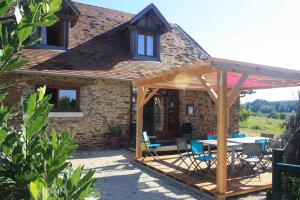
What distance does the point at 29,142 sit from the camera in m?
1.35

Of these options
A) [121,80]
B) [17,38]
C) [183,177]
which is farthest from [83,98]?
[17,38]

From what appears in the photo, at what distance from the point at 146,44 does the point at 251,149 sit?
8.77 meters

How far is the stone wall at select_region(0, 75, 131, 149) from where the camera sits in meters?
11.6

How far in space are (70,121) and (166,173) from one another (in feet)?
17.6

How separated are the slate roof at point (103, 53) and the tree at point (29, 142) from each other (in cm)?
893

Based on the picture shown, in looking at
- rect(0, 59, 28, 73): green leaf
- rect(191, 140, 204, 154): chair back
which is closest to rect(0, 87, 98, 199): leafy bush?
rect(0, 59, 28, 73): green leaf

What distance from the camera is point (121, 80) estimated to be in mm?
12148

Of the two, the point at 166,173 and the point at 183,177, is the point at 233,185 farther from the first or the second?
the point at 166,173

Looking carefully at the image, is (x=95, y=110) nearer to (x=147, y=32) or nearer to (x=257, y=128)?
(x=147, y=32)

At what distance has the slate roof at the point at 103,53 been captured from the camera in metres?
11.5

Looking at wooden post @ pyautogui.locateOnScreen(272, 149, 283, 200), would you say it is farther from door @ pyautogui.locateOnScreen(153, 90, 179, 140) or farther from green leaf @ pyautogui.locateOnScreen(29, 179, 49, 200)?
door @ pyautogui.locateOnScreen(153, 90, 179, 140)

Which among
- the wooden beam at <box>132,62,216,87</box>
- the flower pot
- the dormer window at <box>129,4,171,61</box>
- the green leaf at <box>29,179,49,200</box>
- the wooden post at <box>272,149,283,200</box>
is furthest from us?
the dormer window at <box>129,4,171,61</box>

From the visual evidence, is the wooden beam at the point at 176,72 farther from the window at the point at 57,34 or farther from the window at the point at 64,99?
the window at the point at 57,34


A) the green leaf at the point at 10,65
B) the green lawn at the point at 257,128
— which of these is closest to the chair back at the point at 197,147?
the green leaf at the point at 10,65
